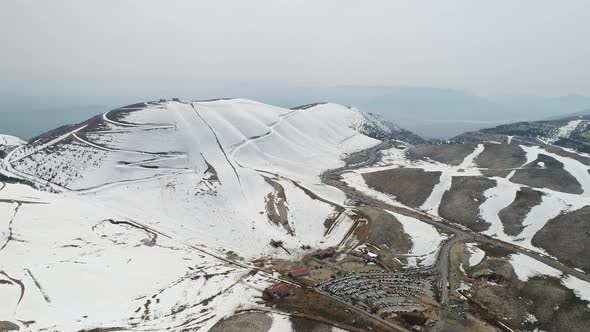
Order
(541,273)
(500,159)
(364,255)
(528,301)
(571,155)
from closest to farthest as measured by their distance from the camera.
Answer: (528,301)
(541,273)
(364,255)
(571,155)
(500,159)

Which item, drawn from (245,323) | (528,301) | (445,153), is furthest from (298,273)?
(445,153)

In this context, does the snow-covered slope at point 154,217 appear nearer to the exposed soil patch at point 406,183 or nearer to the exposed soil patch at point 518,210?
the exposed soil patch at point 406,183

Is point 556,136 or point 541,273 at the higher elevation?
point 556,136

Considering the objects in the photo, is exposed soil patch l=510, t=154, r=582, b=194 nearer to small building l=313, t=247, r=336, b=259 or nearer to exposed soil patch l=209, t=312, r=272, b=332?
small building l=313, t=247, r=336, b=259

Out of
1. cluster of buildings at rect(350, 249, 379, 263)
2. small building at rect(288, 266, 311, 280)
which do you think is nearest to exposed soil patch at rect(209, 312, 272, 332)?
small building at rect(288, 266, 311, 280)

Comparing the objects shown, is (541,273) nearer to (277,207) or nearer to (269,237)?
(269,237)

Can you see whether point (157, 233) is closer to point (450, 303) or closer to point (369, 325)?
point (369, 325)
